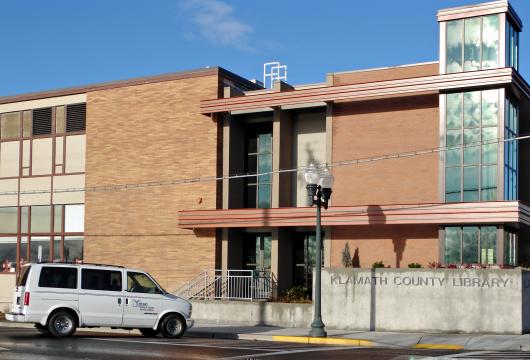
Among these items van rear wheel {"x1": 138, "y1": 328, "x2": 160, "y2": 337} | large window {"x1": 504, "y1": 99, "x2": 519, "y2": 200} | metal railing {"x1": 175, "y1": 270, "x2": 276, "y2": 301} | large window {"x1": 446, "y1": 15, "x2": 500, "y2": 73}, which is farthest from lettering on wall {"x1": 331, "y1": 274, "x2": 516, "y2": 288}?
large window {"x1": 446, "y1": 15, "x2": 500, "y2": 73}

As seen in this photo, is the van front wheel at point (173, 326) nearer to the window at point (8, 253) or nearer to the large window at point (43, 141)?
the large window at point (43, 141)

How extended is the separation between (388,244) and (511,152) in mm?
5516

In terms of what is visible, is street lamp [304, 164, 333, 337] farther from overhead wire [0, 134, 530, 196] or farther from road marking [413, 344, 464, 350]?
road marking [413, 344, 464, 350]

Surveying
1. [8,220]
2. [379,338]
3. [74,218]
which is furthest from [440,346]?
[8,220]

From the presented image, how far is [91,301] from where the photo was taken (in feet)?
72.8

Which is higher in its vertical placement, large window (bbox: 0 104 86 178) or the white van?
large window (bbox: 0 104 86 178)

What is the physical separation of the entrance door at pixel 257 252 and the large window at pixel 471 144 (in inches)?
323

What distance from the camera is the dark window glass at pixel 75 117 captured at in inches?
1474

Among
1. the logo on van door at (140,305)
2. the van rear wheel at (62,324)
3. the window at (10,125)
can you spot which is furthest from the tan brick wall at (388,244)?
the window at (10,125)

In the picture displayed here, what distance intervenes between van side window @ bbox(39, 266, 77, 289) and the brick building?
35.8 feet

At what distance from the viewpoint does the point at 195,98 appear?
34.2m

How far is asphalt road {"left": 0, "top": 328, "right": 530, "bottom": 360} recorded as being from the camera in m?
17.1

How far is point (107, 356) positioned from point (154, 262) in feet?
59.3

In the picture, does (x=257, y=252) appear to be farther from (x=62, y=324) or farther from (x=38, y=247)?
(x=62, y=324)
